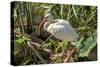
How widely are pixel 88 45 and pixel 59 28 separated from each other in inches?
14.7

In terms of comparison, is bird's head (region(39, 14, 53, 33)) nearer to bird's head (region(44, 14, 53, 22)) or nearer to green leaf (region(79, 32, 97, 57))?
bird's head (region(44, 14, 53, 22))

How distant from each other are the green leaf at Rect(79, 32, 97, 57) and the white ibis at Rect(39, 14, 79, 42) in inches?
5.2

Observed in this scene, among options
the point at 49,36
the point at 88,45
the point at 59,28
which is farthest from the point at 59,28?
the point at 88,45

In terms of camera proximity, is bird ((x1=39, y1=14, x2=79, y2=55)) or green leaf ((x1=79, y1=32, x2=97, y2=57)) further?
green leaf ((x1=79, y1=32, x2=97, y2=57))

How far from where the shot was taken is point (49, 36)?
1.93 metres

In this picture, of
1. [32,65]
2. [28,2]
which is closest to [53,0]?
[28,2]

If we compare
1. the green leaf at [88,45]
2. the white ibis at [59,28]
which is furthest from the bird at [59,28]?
the green leaf at [88,45]

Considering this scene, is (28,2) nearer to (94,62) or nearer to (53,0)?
(53,0)

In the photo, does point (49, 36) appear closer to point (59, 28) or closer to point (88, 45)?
point (59, 28)

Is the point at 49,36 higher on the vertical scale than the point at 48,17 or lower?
lower

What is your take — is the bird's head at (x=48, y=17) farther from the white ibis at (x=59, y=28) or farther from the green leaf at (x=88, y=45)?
the green leaf at (x=88, y=45)

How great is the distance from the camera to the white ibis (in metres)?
1.92

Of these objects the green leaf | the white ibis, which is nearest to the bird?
the white ibis

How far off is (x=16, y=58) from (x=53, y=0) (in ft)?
2.15
